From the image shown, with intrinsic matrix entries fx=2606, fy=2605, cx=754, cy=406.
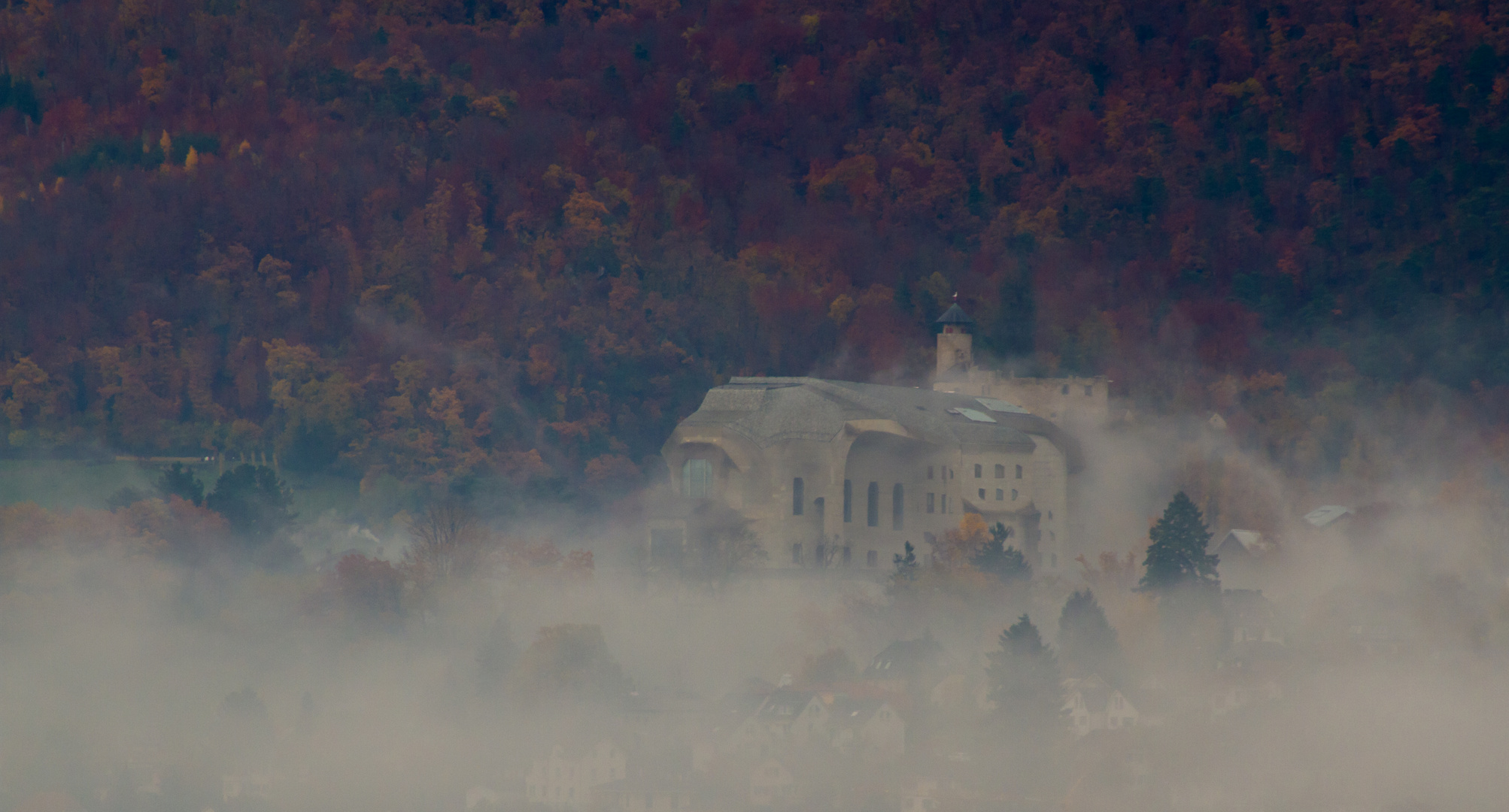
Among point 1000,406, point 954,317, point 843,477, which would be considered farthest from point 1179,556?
point 954,317

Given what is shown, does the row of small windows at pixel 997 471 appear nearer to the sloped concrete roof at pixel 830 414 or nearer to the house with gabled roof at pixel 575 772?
the sloped concrete roof at pixel 830 414

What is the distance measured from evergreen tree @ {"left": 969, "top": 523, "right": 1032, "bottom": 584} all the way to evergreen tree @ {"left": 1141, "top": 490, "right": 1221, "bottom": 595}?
4721 mm

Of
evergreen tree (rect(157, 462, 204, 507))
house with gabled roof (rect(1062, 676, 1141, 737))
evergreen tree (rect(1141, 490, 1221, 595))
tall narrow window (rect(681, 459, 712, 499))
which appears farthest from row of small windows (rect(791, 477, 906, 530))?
evergreen tree (rect(157, 462, 204, 507))

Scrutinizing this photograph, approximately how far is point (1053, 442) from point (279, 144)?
7620 centimetres

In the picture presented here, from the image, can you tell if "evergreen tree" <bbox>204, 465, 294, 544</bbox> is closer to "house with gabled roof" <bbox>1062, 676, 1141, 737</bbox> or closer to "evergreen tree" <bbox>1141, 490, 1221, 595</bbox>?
"evergreen tree" <bbox>1141, 490, 1221, 595</bbox>

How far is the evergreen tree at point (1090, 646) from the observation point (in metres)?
88.1

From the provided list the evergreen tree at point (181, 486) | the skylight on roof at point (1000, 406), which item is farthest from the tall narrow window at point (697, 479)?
the evergreen tree at point (181, 486)

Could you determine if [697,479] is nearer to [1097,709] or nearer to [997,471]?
[997,471]

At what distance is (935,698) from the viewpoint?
85.7 meters

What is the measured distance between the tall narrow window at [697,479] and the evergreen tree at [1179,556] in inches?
673

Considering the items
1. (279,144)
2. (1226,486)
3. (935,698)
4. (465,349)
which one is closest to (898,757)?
(935,698)

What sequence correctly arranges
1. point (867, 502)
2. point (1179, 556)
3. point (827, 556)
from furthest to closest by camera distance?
point (867, 502)
point (827, 556)
point (1179, 556)

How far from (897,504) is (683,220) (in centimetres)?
6179

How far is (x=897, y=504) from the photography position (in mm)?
102500
